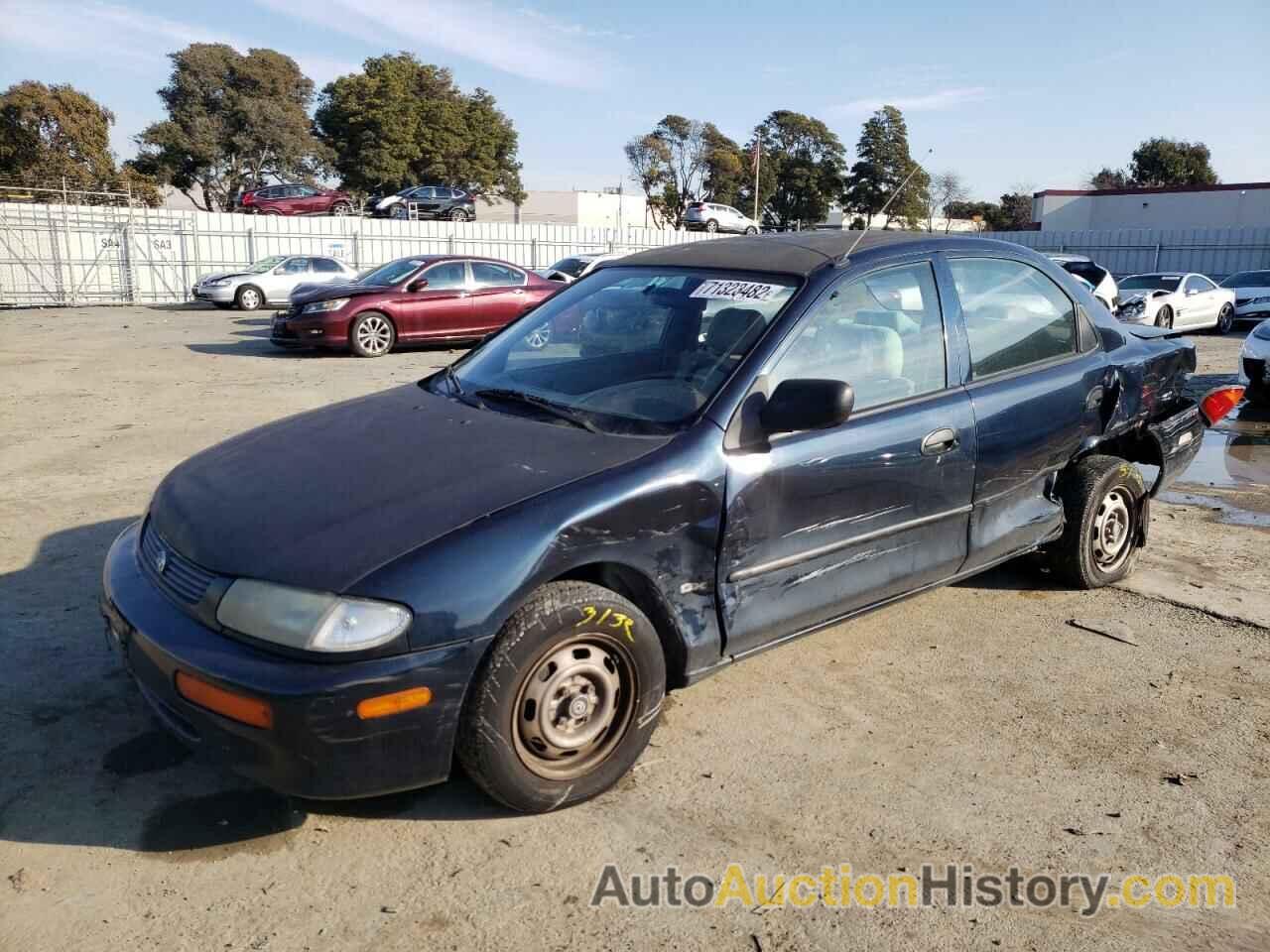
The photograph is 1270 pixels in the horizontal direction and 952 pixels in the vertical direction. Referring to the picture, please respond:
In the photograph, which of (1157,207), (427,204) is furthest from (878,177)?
(427,204)

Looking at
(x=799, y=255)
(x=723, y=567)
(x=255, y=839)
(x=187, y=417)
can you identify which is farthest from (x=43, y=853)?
(x=187, y=417)

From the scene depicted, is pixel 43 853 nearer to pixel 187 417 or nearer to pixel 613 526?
pixel 613 526

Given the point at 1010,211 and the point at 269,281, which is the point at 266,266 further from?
the point at 1010,211

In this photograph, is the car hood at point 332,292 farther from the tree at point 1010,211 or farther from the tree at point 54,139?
the tree at point 1010,211

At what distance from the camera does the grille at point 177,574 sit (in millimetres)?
2730

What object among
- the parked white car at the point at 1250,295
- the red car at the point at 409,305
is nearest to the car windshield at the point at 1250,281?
the parked white car at the point at 1250,295

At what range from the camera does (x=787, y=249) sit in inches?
155

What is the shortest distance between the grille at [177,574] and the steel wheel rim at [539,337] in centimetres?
161

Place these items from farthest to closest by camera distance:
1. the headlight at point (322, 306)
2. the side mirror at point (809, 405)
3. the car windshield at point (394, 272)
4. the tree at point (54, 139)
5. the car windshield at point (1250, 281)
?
the tree at point (54, 139) → the car windshield at point (1250, 281) → the car windshield at point (394, 272) → the headlight at point (322, 306) → the side mirror at point (809, 405)

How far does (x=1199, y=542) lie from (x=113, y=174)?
172 feet

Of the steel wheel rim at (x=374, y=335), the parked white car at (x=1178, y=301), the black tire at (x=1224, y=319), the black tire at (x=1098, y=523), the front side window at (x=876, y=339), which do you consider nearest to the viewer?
the front side window at (x=876, y=339)

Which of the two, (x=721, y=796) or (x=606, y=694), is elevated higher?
(x=606, y=694)

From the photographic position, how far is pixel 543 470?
9.58 feet

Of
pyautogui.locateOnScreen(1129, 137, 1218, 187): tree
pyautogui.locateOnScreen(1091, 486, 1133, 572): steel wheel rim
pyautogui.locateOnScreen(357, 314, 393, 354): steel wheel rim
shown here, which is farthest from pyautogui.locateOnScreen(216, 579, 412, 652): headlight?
pyautogui.locateOnScreen(1129, 137, 1218, 187): tree
